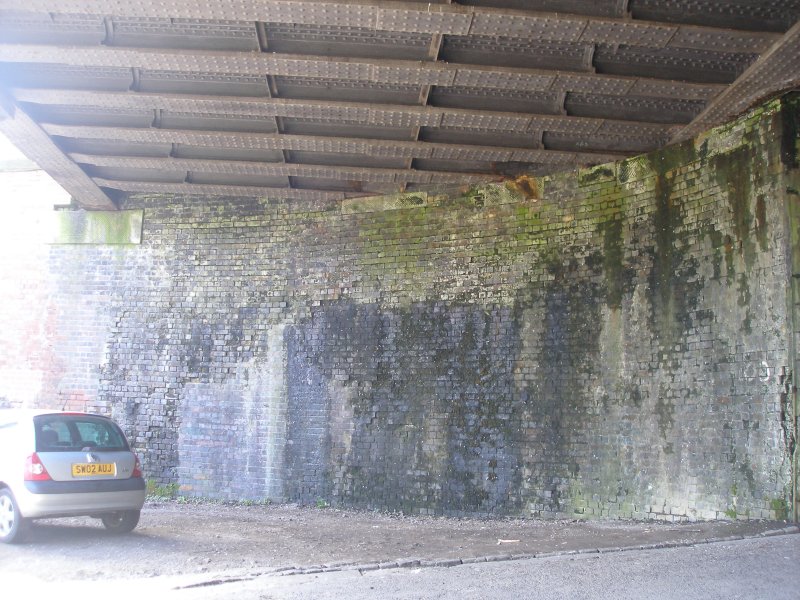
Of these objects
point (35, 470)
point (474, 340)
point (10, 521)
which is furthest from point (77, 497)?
point (474, 340)

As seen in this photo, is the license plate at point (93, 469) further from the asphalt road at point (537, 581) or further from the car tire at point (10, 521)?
the asphalt road at point (537, 581)

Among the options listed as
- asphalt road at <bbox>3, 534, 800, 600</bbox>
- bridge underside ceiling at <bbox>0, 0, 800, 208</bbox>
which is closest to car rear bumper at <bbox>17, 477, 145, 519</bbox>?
asphalt road at <bbox>3, 534, 800, 600</bbox>

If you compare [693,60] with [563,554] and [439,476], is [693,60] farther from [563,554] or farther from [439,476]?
[439,476]

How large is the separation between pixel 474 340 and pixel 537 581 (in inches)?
203

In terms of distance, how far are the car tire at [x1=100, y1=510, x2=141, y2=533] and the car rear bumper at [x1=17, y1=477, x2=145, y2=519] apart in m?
0.20

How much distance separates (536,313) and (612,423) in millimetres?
1771

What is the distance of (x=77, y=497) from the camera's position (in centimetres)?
745

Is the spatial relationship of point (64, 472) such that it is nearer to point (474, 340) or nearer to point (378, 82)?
point (378, 82)

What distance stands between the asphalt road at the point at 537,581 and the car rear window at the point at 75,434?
64.9 inches

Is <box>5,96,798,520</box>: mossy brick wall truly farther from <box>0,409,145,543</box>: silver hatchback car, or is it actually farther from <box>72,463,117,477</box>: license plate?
<box>72,463,117,477</box>: license plate

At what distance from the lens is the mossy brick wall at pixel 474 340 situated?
826cm

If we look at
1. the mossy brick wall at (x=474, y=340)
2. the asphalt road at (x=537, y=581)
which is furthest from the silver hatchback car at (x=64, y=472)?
the mossy brick wall at (x=474, y=340)

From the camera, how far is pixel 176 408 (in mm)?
12062

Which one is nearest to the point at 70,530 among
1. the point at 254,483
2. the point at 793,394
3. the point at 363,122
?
the point at 254,483
